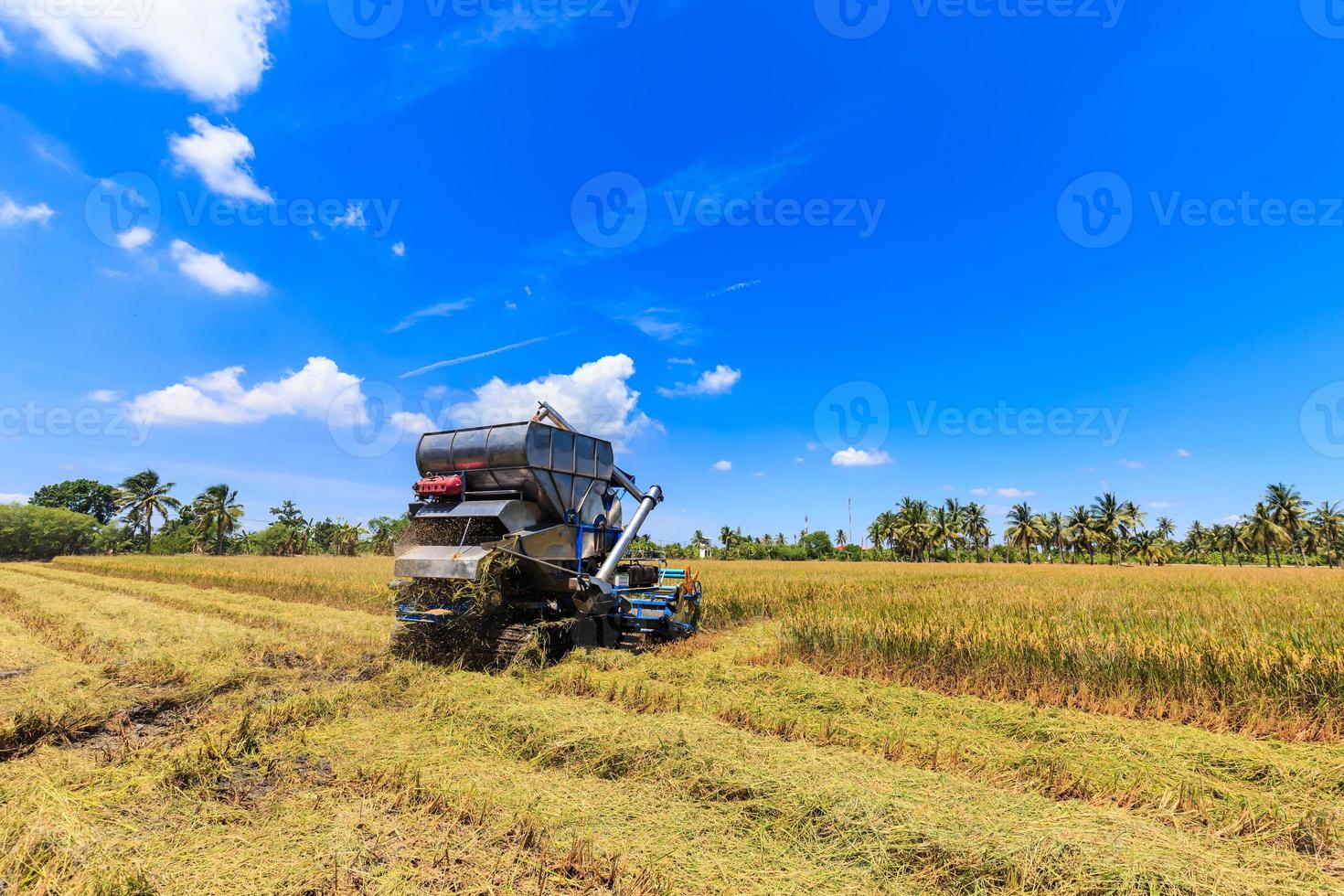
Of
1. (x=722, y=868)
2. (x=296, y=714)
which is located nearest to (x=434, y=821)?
(x=722, y=868)

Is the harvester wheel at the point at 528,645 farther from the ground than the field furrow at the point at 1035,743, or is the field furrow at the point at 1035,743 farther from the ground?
the harvester wheel at the point at 528,645

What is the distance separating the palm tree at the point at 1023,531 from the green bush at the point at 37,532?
338 feet

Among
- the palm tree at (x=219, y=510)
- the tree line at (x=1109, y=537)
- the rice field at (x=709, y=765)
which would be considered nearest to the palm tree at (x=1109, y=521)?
the tree line at (x=1109, y=537)

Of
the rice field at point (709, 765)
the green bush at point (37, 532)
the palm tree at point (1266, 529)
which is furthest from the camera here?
the palm tree at point (1266, 529)

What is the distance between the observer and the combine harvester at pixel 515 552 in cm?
777

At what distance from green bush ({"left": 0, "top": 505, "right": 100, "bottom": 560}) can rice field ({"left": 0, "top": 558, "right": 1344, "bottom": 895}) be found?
6897cm

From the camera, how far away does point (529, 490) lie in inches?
342

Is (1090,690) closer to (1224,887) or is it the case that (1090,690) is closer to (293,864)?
(1224,887)

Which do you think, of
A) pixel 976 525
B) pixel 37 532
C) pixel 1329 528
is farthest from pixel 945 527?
pixel 37 532

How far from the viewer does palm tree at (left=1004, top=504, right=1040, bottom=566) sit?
68.6m

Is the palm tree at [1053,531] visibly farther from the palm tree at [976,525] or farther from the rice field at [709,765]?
the rice field at [709,765]

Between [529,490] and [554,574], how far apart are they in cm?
133

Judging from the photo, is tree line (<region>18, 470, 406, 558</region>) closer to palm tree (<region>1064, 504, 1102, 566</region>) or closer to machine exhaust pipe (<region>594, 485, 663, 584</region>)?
machine exhaust pipe (<region>594, 485, 663, 584</region>)

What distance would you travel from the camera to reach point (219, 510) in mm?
67375
